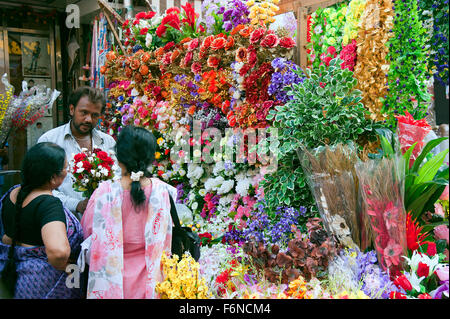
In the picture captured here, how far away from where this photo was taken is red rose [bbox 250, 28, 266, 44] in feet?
8.51

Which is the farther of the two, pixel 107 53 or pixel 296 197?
pixel 107 53

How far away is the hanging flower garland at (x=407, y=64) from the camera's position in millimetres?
2100

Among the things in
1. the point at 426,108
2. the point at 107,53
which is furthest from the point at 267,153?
the point at 107,53

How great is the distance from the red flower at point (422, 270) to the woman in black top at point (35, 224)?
57.3 inches

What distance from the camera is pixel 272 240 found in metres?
2.03

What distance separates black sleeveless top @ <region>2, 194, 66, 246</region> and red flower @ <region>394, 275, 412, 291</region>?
1.40 meters

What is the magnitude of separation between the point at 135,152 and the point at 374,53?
1.60 meters

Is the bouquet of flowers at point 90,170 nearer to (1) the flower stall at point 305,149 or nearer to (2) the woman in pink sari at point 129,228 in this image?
(2) the woman in pink sari at point 129,228

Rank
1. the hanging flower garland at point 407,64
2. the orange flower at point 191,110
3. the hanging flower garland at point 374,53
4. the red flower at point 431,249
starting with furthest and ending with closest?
the orange flower at point 191,110
the hanging flower garland at point 374,53
the hanging flower garland at point 407,64
the red flower at point 431,249

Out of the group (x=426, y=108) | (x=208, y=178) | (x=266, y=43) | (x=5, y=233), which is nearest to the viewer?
(x=5, y=233)

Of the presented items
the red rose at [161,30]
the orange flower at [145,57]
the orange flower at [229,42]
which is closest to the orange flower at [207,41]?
the orange flower at [229,42]

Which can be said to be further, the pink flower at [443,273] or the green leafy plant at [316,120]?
the green leafy plant at [316,120]
